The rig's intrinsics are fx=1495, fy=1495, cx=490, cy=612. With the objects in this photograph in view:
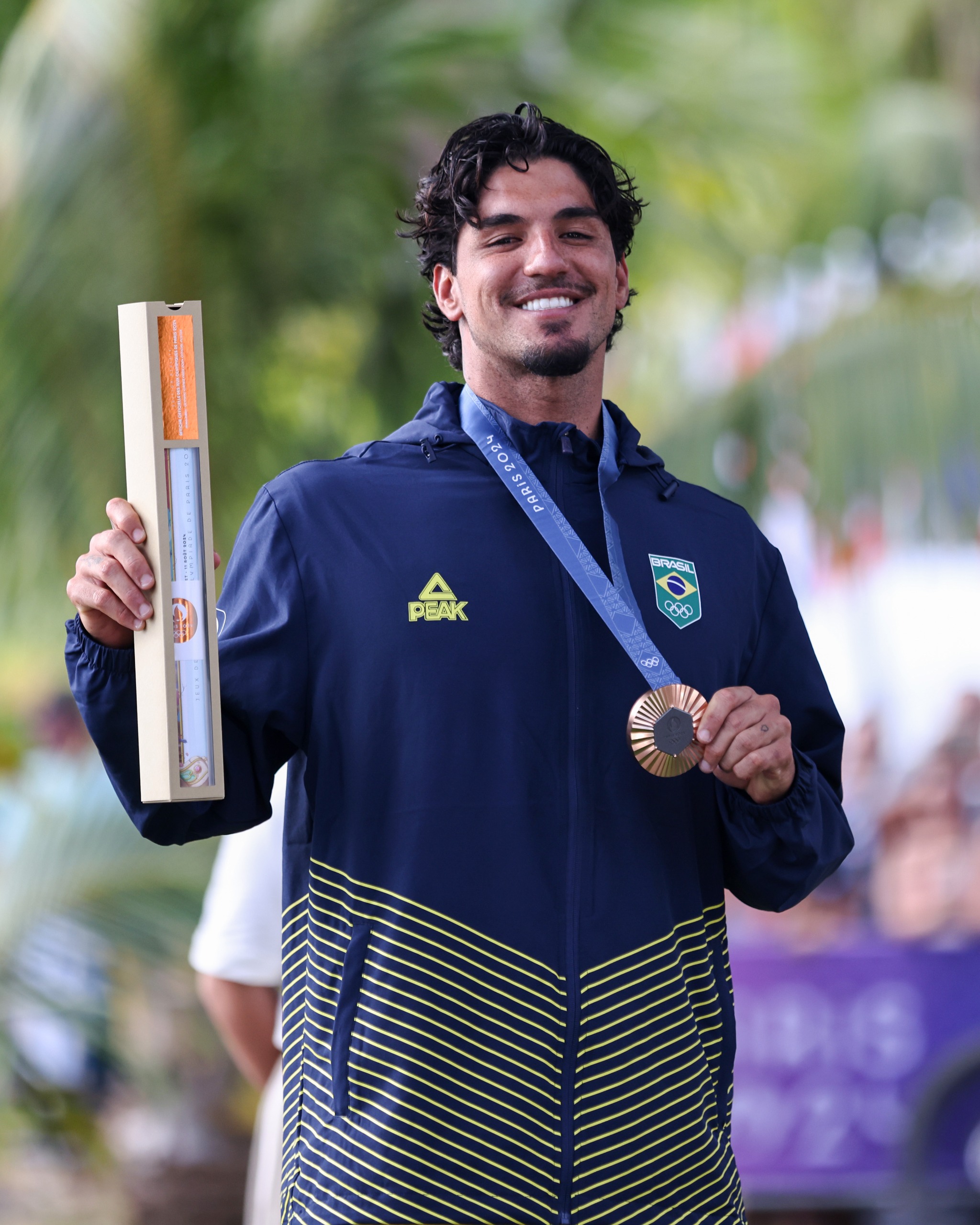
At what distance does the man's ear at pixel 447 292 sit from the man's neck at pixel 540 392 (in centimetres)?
9

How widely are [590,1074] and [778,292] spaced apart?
5430mm

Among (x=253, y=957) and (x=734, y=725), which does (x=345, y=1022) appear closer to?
(x=734, y=725)

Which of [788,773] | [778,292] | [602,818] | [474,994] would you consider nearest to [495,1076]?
[474,994]

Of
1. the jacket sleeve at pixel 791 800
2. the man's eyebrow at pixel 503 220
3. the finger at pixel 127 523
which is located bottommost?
the jacket sleeve at pixel 791 800

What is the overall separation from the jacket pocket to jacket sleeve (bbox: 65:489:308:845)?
0.22 meters

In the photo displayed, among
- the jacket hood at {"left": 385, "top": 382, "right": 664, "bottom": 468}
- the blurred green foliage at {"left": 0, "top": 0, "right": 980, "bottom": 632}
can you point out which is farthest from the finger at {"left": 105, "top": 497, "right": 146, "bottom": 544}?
the blurred green foliage at {"left": 0, "top": 0, "right": 980, "bottom": 632}

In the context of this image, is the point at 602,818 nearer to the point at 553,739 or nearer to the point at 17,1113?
the point at 553,739

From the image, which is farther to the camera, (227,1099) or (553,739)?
(227,1099)

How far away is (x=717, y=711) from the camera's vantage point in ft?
6.00

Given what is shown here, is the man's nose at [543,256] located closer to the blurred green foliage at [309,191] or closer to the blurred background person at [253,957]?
the blurred background person at [253,957]

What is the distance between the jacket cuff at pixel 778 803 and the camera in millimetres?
1967

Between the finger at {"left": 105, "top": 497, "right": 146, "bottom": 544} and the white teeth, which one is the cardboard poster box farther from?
the white teeth

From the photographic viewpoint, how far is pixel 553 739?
1907 mm

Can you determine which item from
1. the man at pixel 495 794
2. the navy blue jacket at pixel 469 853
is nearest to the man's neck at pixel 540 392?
the man at pixel 495 794
